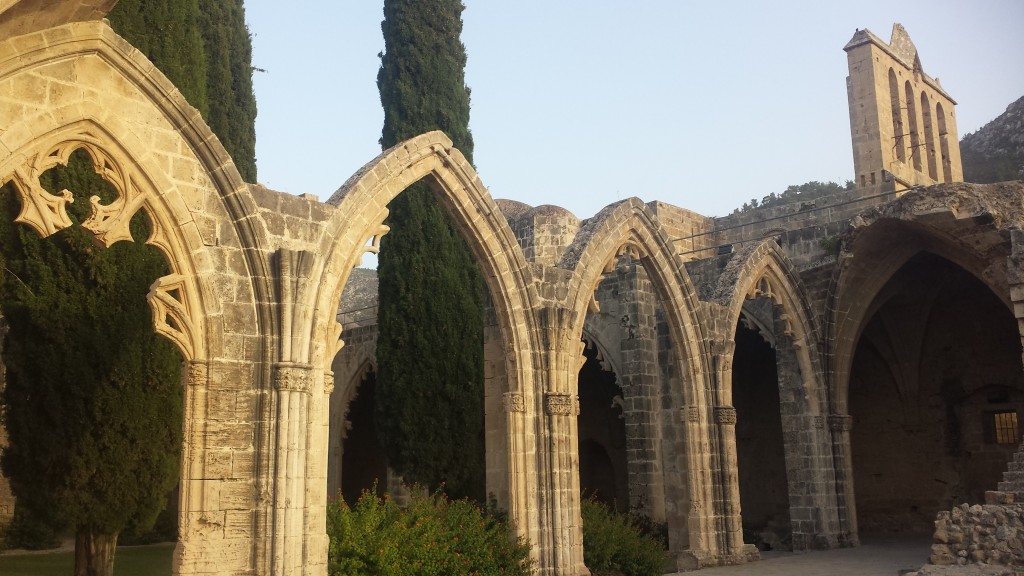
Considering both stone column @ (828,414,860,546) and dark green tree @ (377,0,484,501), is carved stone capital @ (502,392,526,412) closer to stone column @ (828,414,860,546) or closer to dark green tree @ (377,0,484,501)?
dark green tree @ (377,0,484,501)

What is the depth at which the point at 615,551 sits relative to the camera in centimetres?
1013

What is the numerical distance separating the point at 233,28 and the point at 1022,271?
35.2ft

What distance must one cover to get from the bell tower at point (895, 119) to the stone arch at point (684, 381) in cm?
767

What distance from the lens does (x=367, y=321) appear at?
19219mm

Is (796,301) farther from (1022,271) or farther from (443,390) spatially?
(443,390)

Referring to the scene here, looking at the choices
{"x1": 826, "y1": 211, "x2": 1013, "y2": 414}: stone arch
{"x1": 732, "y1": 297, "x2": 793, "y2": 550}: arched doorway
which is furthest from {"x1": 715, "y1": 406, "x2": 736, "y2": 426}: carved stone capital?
{"x1": 732, "y1": 297, "x2": 793, "y2": 550}: arched doorway

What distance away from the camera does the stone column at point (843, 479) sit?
1338cm

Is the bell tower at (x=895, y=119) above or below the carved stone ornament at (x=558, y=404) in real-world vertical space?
above

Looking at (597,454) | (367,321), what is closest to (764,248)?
(597,454)

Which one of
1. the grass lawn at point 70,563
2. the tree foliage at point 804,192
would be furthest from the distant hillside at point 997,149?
the grass lawn at point 70,563

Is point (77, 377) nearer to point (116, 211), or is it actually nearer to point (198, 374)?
point (198, 374)

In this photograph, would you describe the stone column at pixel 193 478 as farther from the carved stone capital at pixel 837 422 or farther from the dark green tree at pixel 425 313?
the carved stone capital at pixel 837 422

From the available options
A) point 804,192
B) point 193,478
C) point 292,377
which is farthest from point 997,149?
point 193,478

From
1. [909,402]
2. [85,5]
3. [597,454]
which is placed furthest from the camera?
[597,454]
